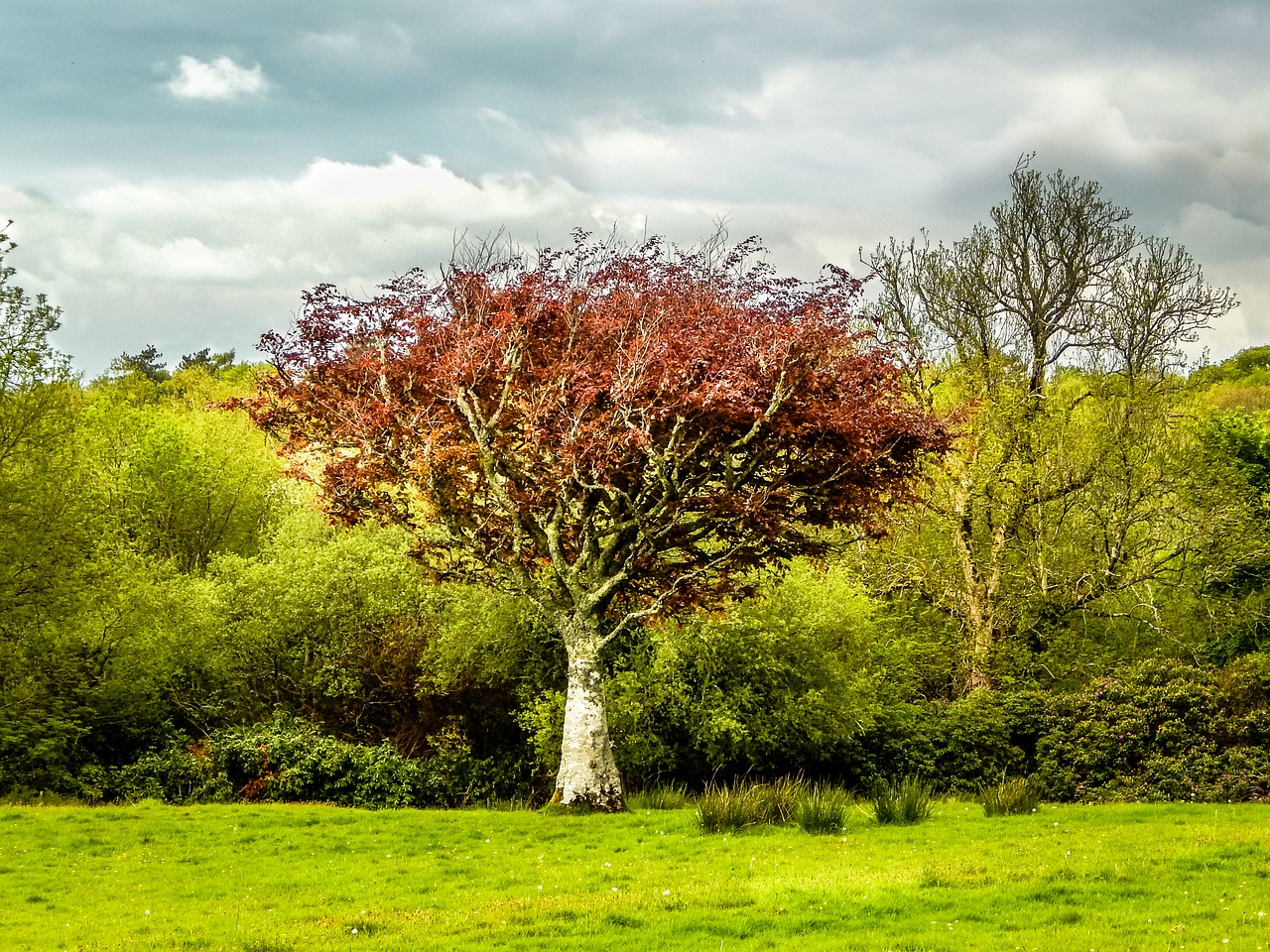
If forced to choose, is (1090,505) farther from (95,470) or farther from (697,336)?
(95,470)

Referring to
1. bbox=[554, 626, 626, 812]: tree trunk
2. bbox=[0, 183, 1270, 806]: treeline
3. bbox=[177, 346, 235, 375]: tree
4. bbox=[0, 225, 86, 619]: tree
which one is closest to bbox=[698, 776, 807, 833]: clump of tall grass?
bbox=[554, 626, 626, 812]: tree trunk

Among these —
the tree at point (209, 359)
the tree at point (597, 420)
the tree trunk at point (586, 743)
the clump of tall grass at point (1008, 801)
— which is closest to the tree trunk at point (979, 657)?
the tree at point (597, 420)

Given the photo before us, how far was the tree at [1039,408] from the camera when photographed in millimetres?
28406

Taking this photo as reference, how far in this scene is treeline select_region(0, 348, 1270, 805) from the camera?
22.2 m

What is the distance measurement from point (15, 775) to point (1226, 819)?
24.1 m

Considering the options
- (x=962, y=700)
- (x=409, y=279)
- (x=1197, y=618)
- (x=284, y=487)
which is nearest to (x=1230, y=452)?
(x=1197, y=618)

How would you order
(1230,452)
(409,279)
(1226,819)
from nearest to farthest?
(1226,819), (409,279), (1230,452)

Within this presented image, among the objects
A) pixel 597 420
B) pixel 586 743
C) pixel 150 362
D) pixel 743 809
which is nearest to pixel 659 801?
pixel 586 743

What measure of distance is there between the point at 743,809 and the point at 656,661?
641 centimetres

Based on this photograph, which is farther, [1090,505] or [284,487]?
[284,487]

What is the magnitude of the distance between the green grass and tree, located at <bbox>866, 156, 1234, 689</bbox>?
11.4 m

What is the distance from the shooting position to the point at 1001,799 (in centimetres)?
1748

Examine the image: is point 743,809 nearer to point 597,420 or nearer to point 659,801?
point 659,801

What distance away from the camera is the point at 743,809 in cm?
1579
